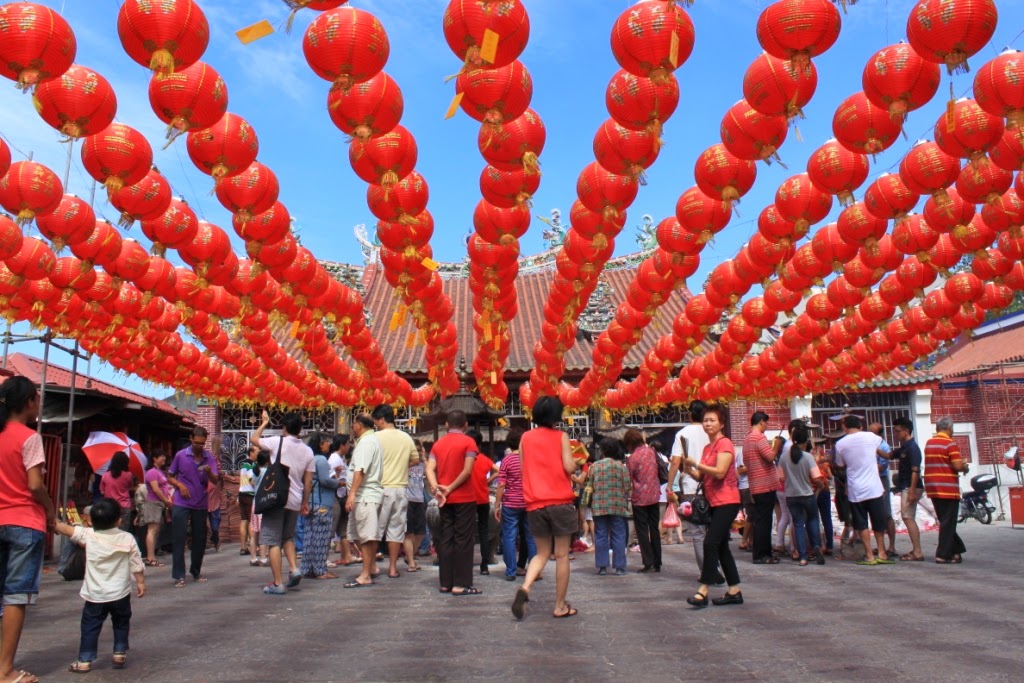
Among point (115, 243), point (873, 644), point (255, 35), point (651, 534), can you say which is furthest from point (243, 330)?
point (873, 644)

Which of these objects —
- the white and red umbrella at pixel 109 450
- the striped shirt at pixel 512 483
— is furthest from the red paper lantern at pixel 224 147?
the white and red umbrella at pixel 109 450

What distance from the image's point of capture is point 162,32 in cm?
443

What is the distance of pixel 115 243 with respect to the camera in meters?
7.41

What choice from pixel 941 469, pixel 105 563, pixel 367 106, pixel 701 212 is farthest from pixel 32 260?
pixel 941 469

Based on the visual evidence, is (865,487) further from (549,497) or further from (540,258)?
(540,258)

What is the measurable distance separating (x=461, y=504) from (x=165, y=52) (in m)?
4.16

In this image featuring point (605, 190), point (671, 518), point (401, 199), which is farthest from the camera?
point (671, 518)

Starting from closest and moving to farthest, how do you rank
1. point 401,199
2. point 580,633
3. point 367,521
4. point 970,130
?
1. point 580,633
2. point 970,130
3. point 401,199
4. point 367,521

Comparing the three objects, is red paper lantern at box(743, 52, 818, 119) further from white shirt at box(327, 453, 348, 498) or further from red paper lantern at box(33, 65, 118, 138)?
white shirt at box(327, 453, 348, 498)

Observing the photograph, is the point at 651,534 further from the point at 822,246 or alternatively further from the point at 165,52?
the point at 165,52

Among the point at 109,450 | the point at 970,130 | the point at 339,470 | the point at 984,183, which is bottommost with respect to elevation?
the point at 339,470

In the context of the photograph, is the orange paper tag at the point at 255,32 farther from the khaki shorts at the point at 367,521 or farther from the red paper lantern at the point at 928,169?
the red paper lantern at the point at 928,169

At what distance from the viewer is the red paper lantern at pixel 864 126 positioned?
5246 millimetres

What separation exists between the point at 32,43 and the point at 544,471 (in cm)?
419
